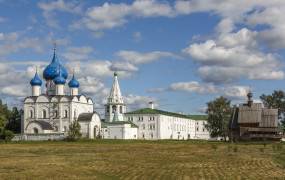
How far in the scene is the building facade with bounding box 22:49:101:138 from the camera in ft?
308

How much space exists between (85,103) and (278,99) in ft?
123

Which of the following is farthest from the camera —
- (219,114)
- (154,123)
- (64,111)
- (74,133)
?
(154,123)

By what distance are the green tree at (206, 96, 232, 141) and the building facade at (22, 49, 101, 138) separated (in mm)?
22153

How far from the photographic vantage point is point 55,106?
95.3 metres

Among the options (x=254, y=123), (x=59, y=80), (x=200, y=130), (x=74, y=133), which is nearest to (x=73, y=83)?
(x=59, y=80)

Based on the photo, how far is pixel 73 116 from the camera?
312 ft

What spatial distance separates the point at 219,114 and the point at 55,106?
30.4 meters

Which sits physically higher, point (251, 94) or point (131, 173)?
point (251, 94)

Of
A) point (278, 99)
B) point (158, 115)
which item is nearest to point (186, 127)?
point (158, 115)

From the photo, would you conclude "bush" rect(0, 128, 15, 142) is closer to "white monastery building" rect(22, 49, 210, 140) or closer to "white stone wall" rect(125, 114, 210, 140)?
"white monastery building" rect(22, 49, 210, 140)

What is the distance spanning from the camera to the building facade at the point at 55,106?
308ft

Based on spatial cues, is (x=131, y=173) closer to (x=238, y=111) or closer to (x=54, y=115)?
(x=238, y=111)

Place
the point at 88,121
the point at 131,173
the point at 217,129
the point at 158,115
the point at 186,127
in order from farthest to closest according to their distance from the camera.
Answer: the point at 186,127
the point at 158,115
the point at 88,121
the point at 217,129
the point at 131,173

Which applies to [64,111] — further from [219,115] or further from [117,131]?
[219,115]
